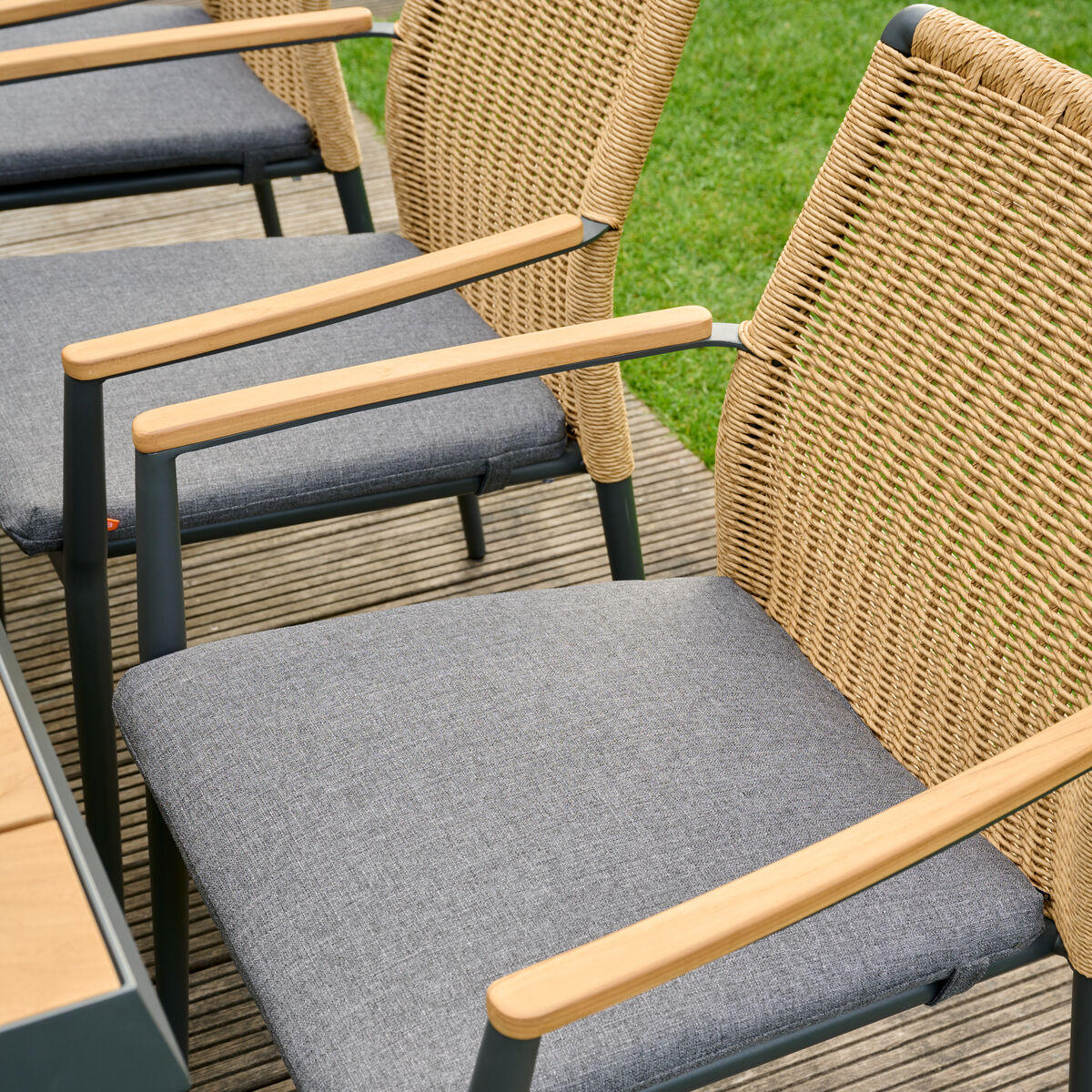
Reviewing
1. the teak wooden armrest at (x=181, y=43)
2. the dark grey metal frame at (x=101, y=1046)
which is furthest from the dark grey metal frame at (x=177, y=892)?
the teak wooden armrest at (x=181, y=43)

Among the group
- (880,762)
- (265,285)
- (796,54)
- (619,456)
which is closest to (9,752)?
(880,762)

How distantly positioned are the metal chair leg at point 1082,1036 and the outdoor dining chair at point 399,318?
589mm

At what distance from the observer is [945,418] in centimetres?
97

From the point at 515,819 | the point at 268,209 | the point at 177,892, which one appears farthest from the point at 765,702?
the point at 268,209

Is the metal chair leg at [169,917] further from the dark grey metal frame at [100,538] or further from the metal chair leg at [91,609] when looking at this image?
the dark grey metal frame at [100,538]

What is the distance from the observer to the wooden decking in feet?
4.25

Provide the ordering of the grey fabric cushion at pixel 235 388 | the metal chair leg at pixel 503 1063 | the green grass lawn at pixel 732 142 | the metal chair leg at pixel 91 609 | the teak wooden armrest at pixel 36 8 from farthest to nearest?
1. the green grass lawn at pixel 732 142
2. the teak wooden armrest at pixel 36 8
3. the grey fabric cushion at pixel 235 388
4. the metal chair leg at pixel 91 609
5. the metal chair leg at pixel 503 1063

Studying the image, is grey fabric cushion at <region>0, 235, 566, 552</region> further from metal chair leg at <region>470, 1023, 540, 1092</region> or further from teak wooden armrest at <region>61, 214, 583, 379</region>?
metal chair leg at <region>470, 1023, 540, 1092</region>

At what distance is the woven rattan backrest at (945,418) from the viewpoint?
879mm

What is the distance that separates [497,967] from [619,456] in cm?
60

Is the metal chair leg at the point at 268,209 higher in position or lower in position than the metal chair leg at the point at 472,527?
higher

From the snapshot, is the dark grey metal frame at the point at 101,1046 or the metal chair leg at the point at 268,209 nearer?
the dark grey metal frame at the point at 101,1046

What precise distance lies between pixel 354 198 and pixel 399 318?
0.33 m

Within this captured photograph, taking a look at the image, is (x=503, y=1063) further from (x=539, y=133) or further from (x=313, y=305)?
(x=539, y=133)
